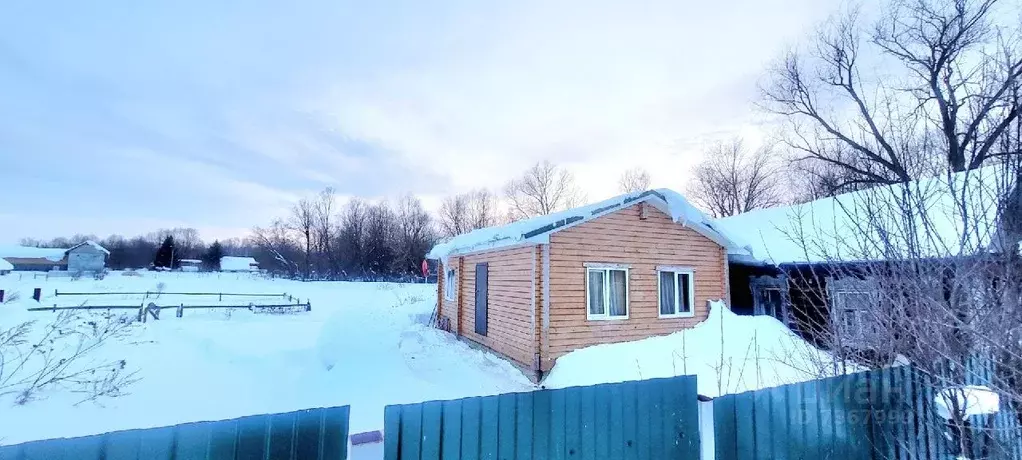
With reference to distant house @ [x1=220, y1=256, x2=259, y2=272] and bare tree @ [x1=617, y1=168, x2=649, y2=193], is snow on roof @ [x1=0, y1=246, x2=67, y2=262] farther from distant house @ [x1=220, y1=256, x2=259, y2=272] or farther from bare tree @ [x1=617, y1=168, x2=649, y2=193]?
bare tree @ [x1=617, y1=168, x2=649, y2=193]

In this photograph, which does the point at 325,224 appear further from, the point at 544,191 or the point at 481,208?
the point at 544,191

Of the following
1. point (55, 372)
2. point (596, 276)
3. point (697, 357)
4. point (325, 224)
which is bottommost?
point (55, 372)

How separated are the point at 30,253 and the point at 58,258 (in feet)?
12.9

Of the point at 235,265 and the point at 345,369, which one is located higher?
the point at 235,265

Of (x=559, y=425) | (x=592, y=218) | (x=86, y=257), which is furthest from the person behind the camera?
(x=86, y=257)

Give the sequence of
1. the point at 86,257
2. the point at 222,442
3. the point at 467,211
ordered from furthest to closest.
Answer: the point at 86,257 → the point at 467,211 → the point at 222,442

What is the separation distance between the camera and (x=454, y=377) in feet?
29.1

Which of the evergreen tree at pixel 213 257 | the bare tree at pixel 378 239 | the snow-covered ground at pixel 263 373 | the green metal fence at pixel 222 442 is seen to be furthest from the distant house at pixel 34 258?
the green metal fence at pixel 222 442

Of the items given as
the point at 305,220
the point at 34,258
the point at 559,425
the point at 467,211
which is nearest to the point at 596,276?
the point at 559,425

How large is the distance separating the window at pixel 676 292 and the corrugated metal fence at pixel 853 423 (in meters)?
7.23

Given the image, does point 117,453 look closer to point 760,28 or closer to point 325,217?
point 760,28

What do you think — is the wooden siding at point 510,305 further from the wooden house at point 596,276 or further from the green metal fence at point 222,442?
the green metal fence at point 222,442

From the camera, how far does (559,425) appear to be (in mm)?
2312

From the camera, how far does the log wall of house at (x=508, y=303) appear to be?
30.3ft
